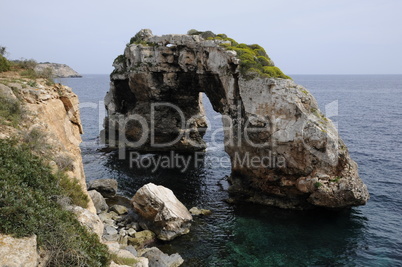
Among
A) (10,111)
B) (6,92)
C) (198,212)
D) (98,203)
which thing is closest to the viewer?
(10,111)

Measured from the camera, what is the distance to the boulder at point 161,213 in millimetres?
24891

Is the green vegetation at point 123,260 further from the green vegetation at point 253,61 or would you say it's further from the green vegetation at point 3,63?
the green vegetation at point 253,61

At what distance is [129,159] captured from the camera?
4472cm

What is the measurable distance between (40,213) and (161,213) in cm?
Result: 1372

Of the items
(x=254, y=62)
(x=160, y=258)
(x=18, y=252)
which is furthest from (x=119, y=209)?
(x=254, y=62)

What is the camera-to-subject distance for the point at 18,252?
10.4 metres

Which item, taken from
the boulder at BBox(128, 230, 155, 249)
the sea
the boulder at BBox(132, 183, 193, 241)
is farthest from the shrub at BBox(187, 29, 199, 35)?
the boulder at BBox(128, 230, 155, 249)

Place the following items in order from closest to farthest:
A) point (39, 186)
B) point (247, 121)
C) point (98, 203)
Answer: point (39, 186) → point (98, 203) → point (247, 121)

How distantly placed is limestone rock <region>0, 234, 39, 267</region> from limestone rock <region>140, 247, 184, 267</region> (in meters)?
10.7

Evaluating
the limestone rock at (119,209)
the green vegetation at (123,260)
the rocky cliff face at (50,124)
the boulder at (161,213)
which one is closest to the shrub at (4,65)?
the rocky cliff face at (50,124)

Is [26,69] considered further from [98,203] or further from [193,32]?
[193,32]

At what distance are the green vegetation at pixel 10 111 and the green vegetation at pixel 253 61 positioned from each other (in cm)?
2119

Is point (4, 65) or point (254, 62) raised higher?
point (254, 62)

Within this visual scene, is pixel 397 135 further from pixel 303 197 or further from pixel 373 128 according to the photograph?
pixel 303 197
